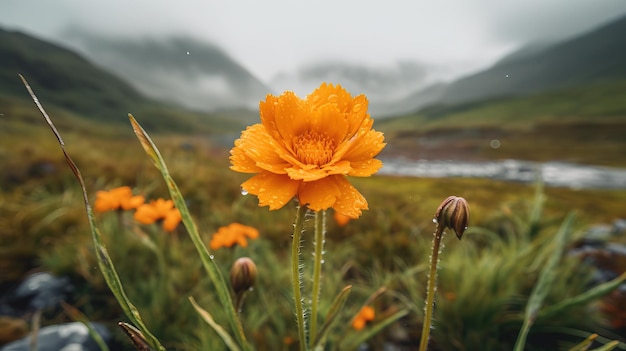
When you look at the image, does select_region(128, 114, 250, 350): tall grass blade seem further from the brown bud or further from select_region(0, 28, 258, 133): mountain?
select_region(0, 28, 258, 133): mountain

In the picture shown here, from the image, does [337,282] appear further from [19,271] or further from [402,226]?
[19,271]

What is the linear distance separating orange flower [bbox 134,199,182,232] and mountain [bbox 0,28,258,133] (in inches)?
4549

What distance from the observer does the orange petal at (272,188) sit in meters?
0.66

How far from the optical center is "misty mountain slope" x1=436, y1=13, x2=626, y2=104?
134250mm

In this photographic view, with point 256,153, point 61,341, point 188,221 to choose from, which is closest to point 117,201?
point 61,341

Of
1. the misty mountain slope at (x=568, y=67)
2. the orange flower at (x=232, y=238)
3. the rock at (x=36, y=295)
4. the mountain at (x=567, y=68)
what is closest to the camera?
the orange flower at (x=232, y=238)

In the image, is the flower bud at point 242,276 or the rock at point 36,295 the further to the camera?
the rock at point 36,295

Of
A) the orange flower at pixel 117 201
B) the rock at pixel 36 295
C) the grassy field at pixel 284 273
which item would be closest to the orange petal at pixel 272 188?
the grassy field at pixel 284 273

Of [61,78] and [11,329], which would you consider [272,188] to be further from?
[61,78]

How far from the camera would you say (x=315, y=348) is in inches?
33.7

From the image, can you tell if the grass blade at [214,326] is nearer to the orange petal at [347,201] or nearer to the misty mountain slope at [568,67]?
the orange petal at [347,201]

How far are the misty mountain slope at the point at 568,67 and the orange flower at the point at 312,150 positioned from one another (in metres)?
159

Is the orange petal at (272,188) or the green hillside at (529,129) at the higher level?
the orange petal at (272,188)

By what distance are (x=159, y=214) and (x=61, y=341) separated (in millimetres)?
845
